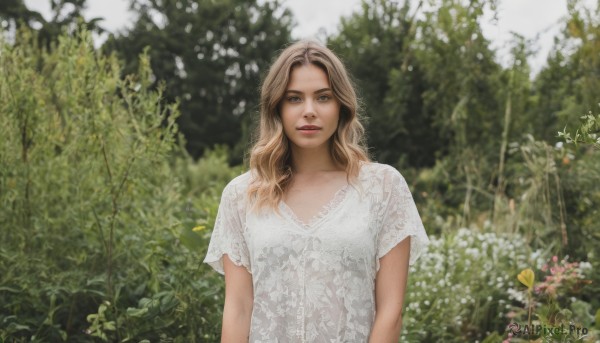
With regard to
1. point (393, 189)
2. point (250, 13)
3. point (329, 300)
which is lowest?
point (329, 300)

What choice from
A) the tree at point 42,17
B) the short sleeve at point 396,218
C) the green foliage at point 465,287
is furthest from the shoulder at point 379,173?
the tree at point 42,17

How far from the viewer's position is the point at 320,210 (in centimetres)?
248

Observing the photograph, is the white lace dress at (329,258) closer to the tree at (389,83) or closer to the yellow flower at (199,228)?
the yellow flower at (199,228)

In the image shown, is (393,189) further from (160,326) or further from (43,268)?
(43,268)

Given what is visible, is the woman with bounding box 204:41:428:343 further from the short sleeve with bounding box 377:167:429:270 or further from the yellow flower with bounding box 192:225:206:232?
the yellow flower with bounding box 192:225:206:232

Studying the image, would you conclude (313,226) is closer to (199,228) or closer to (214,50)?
(199,228)

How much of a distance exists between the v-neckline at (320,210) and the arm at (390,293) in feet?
0.76

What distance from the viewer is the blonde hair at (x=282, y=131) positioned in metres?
2.54

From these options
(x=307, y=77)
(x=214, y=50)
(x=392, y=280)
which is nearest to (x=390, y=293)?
(x=392, y=280)

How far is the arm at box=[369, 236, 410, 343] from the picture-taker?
235 cm

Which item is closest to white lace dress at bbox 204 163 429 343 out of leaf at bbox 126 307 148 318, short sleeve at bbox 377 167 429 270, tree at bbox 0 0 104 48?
short sleeve at bbox 377 167 429 270

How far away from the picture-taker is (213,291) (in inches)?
134

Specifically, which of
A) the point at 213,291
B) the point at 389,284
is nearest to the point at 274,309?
the point at 389,284

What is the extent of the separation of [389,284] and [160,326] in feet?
4.81
